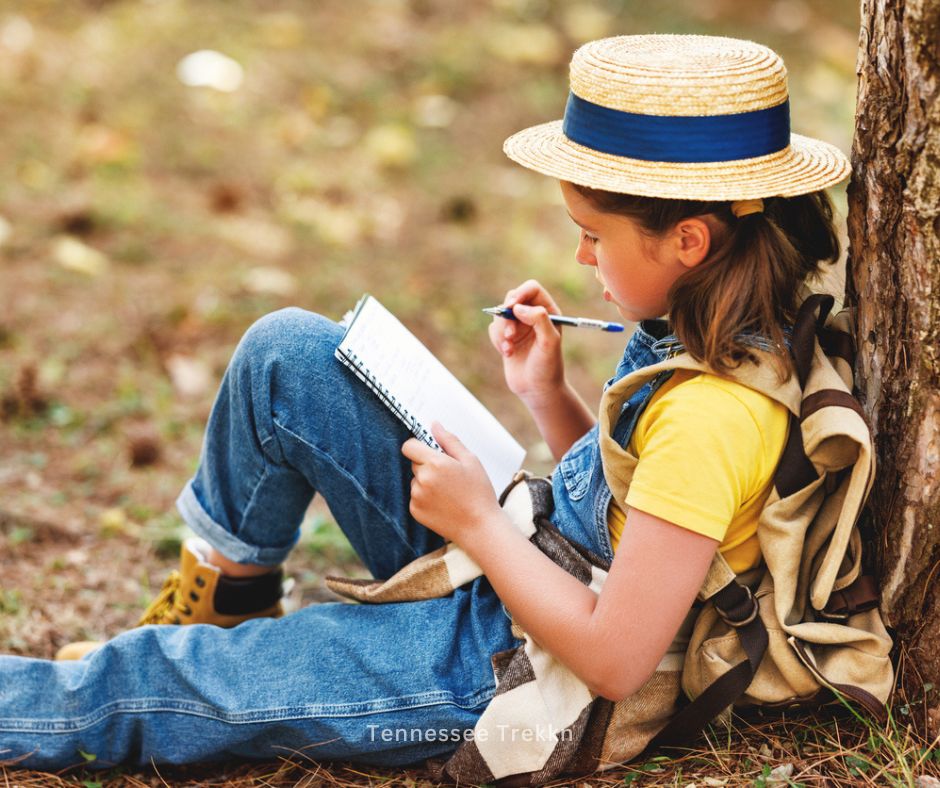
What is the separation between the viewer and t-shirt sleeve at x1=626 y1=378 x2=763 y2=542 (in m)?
1.51

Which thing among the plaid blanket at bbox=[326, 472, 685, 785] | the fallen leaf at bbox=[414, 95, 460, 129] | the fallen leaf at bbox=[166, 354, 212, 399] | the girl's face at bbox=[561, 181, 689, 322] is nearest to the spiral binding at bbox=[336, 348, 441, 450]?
the plaid blanket at bbox=[326, 472, 685, 785]

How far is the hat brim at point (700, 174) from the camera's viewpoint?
1529mm

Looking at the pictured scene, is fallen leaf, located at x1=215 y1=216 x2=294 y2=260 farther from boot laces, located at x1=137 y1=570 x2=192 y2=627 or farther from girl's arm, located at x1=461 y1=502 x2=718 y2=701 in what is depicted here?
girl's arm, located at x1=461 y1=502 x2=718 y2=701

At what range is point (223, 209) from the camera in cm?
436

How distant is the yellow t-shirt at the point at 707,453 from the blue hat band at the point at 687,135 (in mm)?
337

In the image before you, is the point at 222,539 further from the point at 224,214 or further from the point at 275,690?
the point at 224,214

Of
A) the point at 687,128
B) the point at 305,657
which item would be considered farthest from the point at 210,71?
the point at 687,128

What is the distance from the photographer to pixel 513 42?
5617 millimetres

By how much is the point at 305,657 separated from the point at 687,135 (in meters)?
1.10

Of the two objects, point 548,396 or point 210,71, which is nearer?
point 548,396

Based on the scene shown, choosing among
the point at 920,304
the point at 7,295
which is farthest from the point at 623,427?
the point at 7,295

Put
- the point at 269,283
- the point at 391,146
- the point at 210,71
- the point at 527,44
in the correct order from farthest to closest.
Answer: the point at 527,44, the point at 210,71, the point at 391,146, the point at 269,283

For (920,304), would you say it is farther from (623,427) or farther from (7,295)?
(7,295)

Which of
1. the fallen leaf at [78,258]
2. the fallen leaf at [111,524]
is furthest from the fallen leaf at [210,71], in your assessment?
the fallen leaf at [111,524]
